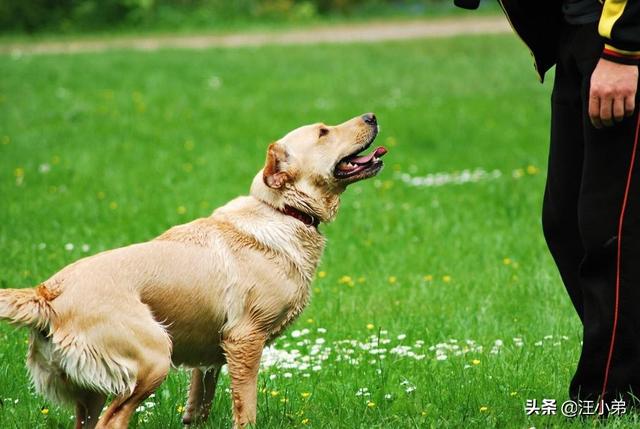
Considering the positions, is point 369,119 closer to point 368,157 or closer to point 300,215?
point 368,157

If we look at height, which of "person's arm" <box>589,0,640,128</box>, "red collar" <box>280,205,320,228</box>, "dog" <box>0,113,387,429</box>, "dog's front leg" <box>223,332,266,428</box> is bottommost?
"dog's front leg" <box>223,332,266,428</box>

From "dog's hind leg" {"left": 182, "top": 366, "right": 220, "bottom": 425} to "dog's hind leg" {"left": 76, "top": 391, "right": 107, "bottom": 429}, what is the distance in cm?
46

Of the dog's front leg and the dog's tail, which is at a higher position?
the dog's tail

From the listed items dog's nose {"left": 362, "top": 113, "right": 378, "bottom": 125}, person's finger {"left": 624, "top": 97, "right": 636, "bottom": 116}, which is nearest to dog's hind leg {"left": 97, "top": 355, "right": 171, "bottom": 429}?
dog's nose {"left": 362, "top": 113, "right": 378, "bottom": 125}

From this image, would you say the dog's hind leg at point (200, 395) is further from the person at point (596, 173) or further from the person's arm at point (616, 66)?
the person's arm at point (616, 66)

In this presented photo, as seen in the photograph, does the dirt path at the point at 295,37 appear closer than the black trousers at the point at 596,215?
No

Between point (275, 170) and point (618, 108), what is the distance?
1505mm

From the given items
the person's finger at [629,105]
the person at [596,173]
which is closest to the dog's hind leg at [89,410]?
the person at [596,173]

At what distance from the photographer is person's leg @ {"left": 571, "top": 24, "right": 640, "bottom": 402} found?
3906 millimetres

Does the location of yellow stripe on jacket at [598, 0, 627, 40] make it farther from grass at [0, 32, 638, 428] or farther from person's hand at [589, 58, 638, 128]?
grass at [0, 32, 638, 428]

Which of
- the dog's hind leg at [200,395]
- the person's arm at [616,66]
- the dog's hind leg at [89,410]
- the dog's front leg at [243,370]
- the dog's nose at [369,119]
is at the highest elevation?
the person's arm at [616,66]

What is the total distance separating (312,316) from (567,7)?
2899 mm

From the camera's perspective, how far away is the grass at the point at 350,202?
4.81 metres

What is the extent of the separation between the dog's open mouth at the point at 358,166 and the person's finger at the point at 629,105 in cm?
118
